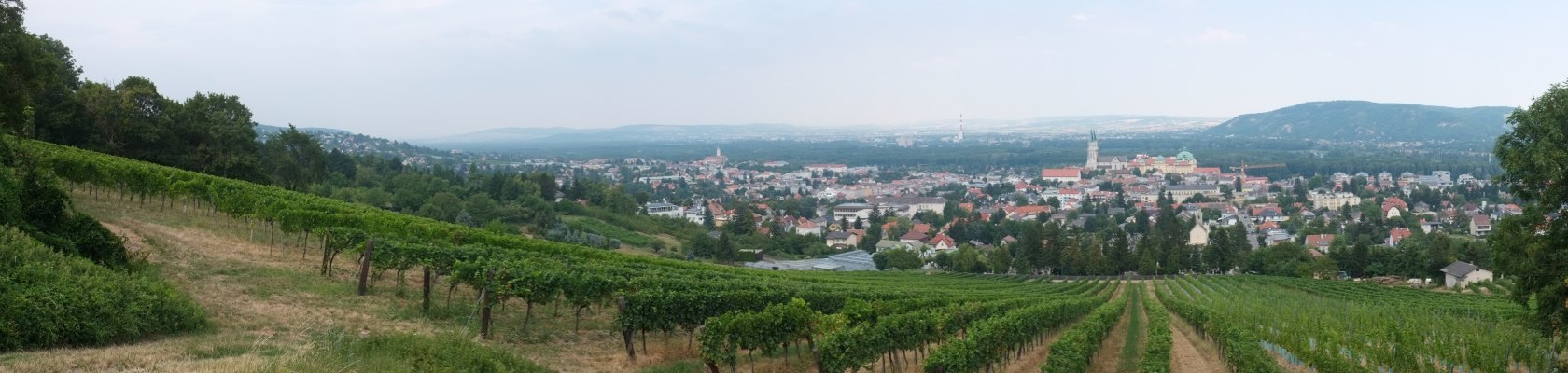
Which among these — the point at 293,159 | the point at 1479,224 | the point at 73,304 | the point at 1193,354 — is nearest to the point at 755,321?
the point at 73,304

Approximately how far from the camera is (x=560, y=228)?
64.8m

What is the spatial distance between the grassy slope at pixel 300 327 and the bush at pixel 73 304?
377 millimetres

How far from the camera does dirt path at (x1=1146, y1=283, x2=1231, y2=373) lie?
1991 cm

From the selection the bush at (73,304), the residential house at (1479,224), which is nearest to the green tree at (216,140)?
the bush at (73,304)

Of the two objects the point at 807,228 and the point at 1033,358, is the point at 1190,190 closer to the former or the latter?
the point at 807,228

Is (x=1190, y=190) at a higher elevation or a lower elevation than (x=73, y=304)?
lower

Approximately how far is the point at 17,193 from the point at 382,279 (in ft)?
19.6

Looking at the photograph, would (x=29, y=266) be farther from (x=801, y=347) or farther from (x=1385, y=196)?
(x=1385, y=196)

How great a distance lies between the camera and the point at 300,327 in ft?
45.3

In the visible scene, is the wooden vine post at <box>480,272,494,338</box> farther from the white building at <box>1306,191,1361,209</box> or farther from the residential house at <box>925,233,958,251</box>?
the white building at <box>1306,191,1361,209</box>

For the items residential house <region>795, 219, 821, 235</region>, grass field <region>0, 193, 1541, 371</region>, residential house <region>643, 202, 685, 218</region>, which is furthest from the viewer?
residential house <region>643, 202, 685, 218</region>

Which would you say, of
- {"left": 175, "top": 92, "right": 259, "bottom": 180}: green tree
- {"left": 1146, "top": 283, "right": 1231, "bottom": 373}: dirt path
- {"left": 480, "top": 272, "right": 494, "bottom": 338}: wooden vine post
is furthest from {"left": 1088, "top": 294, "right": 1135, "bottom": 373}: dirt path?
{"left": 175, "top": 92, "right": 259, "bottom": 180}: green tree

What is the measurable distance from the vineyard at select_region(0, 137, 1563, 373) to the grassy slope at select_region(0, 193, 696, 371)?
147mm

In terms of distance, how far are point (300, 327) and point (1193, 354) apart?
60.5 feet
